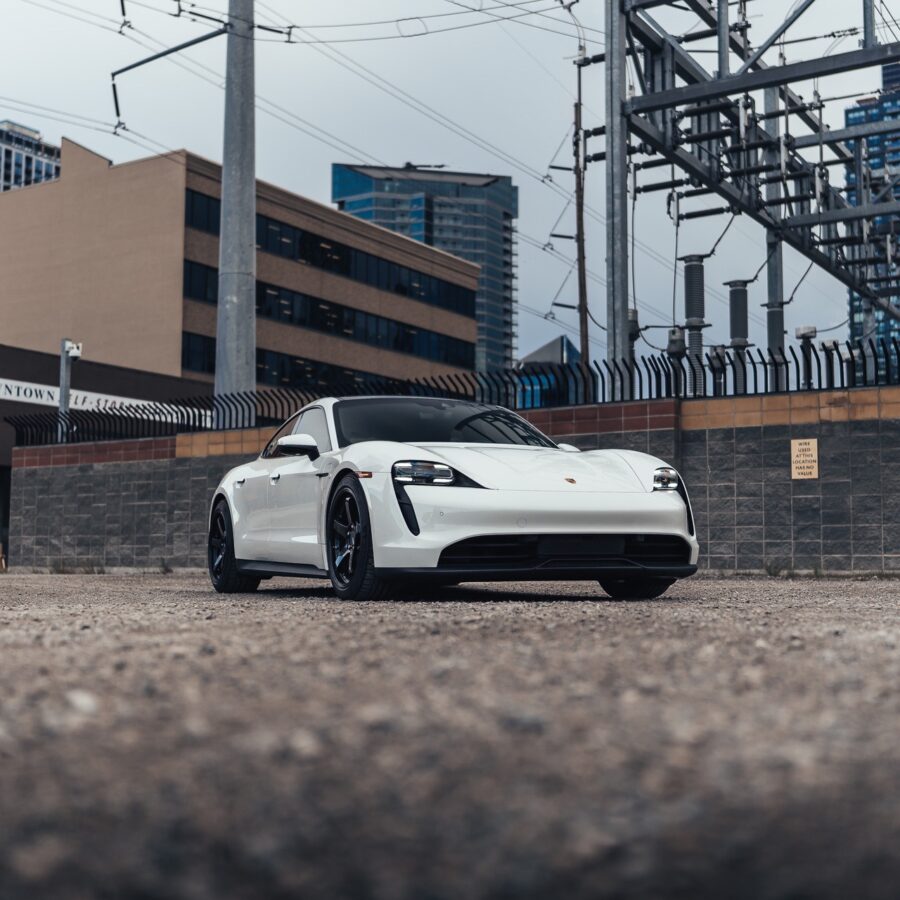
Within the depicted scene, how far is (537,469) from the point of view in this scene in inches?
301

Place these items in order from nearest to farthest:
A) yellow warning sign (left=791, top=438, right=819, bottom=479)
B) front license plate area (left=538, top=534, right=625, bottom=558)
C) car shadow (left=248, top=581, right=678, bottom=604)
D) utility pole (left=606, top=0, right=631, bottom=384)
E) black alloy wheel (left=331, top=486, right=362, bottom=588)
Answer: front license plate area (left=538, top=534, right=625, bottom=558)
black alloy wheel (left=331, top=486, right=362, bottom=588)
car shadow (left=248, top=581, right=678, bottom=604)
yellow warning sign (left=791, top=438, right=819, bottom=479)
utility pole (left=606, top=0, right=631, bottom=384)

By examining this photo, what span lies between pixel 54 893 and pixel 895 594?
26.7 ft

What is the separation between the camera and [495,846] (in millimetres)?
1876

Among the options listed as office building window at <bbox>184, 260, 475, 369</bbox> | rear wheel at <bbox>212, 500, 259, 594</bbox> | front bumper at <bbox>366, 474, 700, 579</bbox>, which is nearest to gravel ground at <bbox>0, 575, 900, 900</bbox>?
front bumper at <bbox>366, 474, 700, 579</bbox>

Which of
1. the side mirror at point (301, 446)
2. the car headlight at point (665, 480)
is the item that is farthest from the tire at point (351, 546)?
the car headlight at point (665, 480)

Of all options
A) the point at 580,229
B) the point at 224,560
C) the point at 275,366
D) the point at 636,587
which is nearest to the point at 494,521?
the point at 636,587

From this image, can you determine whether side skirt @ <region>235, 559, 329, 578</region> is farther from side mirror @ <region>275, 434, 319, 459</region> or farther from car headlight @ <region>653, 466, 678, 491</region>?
car headlight @ <region>653, 466, 678, 491</region>

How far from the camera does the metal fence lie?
1268cm

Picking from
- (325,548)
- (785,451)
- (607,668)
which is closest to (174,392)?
(785,451)

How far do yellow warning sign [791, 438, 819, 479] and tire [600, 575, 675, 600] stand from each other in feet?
15.8

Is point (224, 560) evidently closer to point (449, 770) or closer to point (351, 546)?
point (351, 546)

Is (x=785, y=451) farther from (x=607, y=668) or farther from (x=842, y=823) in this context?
(x=842, y=823)

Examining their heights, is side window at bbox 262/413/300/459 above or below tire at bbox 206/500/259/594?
above

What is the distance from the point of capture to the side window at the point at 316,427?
8.62 metres
